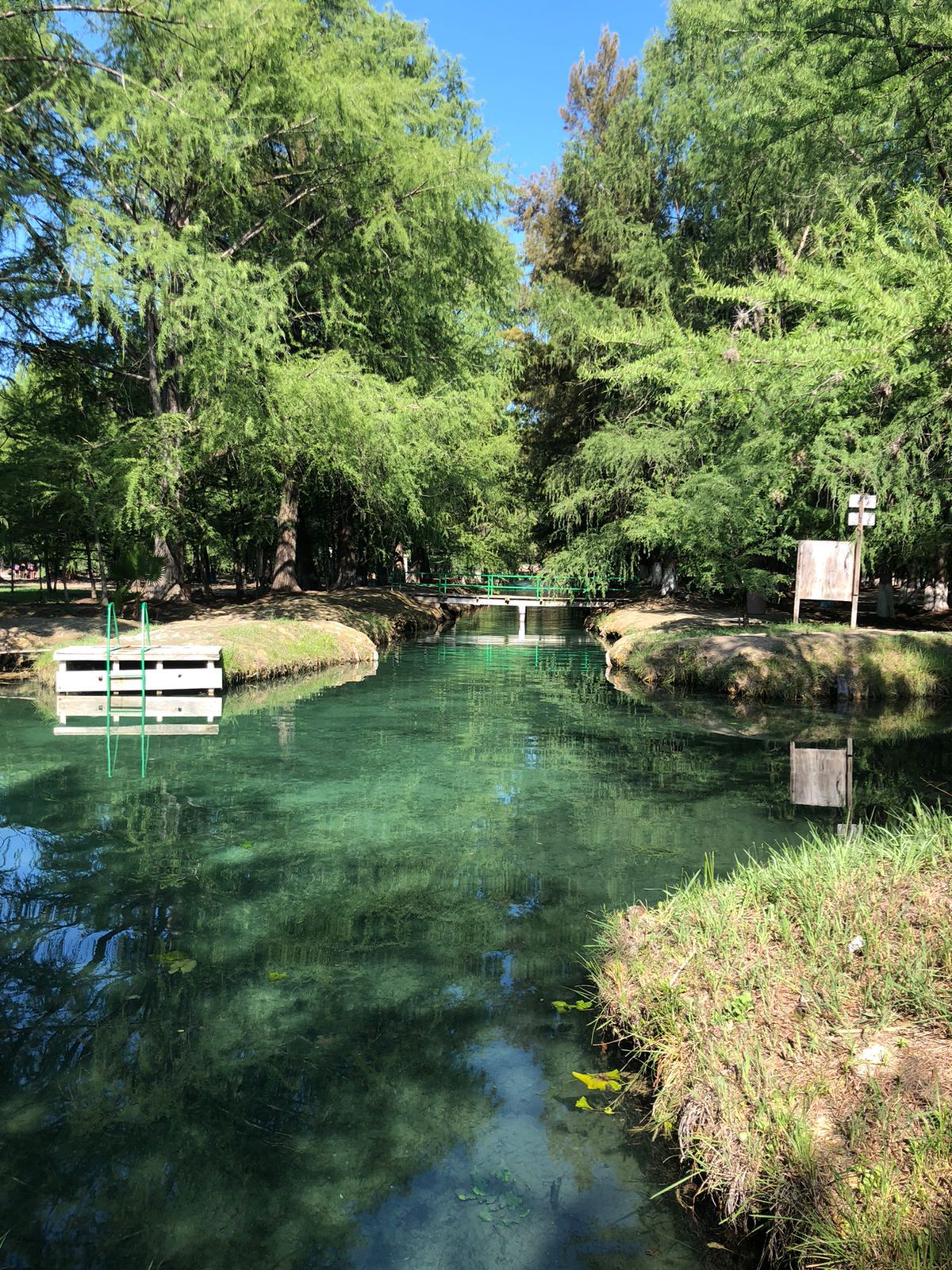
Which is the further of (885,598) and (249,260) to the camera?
(885,598)

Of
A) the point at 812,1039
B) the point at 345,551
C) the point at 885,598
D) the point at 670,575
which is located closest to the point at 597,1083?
the point at 812,1039

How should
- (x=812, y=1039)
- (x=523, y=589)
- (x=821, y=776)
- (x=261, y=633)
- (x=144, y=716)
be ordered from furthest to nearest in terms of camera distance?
1. (x=523, y=589)
2. (x=261, y=633)
3. (x=144, y=716)
4. (x=821, y=776)
5. (x=812, y=1039)

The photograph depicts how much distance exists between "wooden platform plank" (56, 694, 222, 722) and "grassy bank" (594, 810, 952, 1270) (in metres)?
9.24

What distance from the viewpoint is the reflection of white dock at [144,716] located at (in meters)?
11.5

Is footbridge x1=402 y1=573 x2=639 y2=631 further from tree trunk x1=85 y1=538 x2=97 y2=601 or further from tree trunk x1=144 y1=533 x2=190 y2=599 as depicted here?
tree trunk x1=85 y1=538 x2=97 y2=601

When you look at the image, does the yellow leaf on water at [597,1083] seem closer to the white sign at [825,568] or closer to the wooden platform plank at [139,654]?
the wooden platform plank at [139,654]

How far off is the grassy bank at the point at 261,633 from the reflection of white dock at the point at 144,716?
182cm

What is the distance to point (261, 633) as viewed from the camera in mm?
17297

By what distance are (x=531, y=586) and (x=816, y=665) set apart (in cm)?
2034

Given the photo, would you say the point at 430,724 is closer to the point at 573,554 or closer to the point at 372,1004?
the point at 372,1004

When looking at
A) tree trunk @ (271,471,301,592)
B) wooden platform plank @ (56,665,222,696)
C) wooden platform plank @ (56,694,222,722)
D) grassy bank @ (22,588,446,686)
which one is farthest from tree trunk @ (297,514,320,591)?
wooden platform plank @ (56,694,222,722)

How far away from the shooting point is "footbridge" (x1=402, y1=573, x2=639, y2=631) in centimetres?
3091

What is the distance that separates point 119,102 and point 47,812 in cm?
1397

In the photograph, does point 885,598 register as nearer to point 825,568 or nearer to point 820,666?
point 825,568
